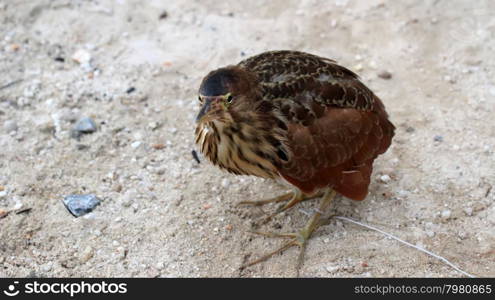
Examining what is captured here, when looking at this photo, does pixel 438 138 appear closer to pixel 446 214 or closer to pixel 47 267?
pixel 446 214

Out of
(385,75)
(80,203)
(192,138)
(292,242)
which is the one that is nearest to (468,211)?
(292,242)

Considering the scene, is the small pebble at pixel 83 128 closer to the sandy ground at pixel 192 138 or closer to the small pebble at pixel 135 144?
the sandy ground at pixel 192 138

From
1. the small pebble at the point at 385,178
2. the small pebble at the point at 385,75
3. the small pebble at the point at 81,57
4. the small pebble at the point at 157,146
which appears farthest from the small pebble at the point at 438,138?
the small pebble at the point at 81,57

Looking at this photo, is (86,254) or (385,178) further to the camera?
(385,178)

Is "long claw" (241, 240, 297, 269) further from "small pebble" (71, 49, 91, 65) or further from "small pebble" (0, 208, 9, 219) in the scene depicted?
"small pebble" (71, 49, 91, 65)

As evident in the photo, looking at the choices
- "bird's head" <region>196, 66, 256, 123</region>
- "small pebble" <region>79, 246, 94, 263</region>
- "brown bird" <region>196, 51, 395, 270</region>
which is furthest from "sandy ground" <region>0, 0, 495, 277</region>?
"bird's head" <region>196, 66, 256, 123</region>

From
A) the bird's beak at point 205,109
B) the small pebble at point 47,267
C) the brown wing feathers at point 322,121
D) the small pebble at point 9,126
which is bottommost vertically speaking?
the small pebble at point 9,126
